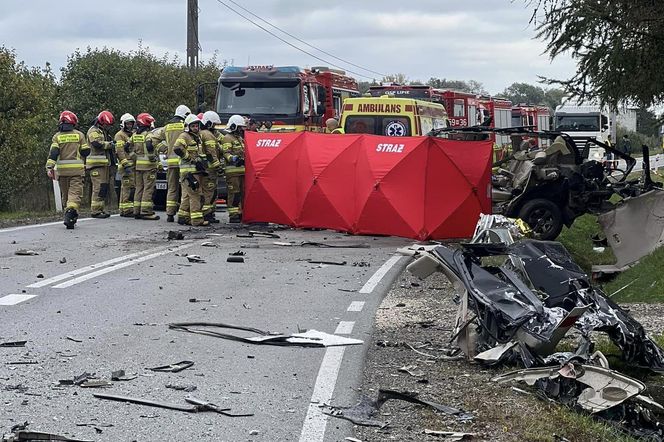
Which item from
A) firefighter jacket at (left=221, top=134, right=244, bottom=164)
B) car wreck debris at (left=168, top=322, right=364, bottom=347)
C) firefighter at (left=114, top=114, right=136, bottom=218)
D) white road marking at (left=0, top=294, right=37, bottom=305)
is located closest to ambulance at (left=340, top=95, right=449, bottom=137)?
firefighter jacket at (left=221, top=134, right=244, bottom=164)

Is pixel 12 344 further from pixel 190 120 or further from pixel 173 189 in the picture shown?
pixel 173 189

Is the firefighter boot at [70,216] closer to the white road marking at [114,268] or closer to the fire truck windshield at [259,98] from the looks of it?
the white road marking at [114,268]

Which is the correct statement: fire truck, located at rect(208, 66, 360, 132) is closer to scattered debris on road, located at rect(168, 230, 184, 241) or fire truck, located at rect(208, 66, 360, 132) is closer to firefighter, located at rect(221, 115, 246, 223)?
firefighter, located at rect(221, 115, 246, 223)

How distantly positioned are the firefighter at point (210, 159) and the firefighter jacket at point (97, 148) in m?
1.99

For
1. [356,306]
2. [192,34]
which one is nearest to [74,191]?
[356,306]

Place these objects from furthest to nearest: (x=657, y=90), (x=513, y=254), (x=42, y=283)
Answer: (x=657, y=90)
(x=42, y=283)
(x=513, y=254)

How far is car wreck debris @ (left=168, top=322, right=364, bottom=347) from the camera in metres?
8.34

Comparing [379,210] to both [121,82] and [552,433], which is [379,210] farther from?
[121,82]

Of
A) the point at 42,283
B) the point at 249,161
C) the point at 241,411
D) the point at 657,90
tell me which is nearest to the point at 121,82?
the point at 249,161

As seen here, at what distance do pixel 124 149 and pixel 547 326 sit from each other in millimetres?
14210

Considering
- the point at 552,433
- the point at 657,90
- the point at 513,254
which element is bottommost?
the point at 552,433

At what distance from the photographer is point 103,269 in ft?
41.0

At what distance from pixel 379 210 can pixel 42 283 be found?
299 inches

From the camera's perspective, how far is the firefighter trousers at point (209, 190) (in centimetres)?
1911
